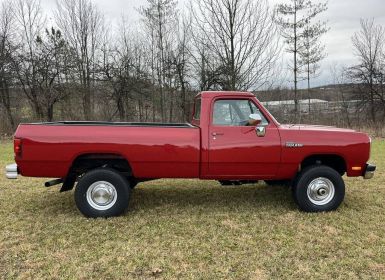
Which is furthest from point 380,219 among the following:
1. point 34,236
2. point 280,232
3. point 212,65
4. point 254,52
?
point 212,65

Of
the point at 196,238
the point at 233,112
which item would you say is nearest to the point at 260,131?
the point at 233,112

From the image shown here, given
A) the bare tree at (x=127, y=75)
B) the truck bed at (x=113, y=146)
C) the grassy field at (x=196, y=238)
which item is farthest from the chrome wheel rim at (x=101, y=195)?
the bare tree at (x=127, y=75)

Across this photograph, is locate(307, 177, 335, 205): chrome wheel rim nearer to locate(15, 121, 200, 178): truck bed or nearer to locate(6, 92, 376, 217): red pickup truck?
locate(6, 92, 376, 217): red pickup truck

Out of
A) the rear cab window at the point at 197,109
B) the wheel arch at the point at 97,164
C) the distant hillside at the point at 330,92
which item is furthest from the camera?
the distant hillside at the point at 330,92

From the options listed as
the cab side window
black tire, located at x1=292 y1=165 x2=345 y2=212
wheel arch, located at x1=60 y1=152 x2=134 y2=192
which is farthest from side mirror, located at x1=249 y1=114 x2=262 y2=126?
wheel arch, located at x1=60 y1=152 x2=134 y2=192

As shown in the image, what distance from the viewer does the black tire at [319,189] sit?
19.2 ft

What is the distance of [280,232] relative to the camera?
514cm

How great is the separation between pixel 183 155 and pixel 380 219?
296 cm

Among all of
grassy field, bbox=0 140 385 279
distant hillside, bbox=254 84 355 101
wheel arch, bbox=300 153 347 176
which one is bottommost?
grassy field, bbox=0 140 385 279

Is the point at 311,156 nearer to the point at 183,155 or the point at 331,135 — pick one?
the point at 331,135

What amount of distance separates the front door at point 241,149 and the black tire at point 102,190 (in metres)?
1.31

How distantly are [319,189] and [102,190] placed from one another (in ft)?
10.4

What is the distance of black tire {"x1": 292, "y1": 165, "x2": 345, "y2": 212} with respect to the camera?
5.87m

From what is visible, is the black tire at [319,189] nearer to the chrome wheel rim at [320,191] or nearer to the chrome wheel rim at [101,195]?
the chrome wheel rim at [320,191]
